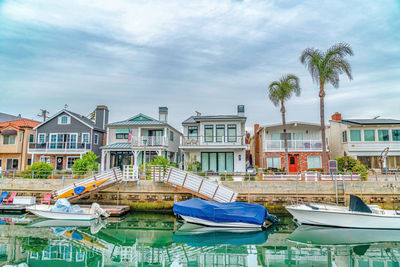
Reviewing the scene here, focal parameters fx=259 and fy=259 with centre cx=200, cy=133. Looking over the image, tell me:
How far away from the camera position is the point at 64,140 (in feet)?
102

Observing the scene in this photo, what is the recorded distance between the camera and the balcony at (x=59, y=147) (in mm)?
30350

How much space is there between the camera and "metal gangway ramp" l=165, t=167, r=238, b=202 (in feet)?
55.3

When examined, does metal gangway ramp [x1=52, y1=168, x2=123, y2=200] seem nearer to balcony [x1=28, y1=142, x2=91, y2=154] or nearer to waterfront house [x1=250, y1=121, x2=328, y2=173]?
balcony [x1=28, y1=142, x2=91, y2=154]

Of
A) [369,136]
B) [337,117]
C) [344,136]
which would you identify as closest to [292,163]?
[344,136]

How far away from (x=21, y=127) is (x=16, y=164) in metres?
4.66

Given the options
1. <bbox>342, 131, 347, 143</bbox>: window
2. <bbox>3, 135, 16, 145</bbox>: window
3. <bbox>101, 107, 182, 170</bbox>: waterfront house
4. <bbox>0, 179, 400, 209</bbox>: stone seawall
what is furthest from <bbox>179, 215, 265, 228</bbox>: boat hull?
<bbox>3, 135, 16, 145</bbox>: window

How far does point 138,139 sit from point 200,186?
13.1 meters

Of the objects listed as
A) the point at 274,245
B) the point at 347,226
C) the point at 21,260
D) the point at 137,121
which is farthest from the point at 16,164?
the point at 347,226

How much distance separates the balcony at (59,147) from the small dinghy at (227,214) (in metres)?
19.7

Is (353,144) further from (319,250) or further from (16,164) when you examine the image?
(16,164)

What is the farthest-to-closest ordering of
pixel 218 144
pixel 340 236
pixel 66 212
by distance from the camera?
pixel 218 144 → pixel 66 212 → pixel 340 236

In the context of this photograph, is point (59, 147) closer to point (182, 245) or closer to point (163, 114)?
point (163, 114)

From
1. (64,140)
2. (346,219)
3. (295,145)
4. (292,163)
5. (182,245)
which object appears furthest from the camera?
(64,140)

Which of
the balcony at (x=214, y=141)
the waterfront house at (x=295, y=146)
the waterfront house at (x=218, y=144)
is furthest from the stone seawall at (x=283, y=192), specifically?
the waterfront house at (x=295, y=146)
